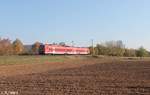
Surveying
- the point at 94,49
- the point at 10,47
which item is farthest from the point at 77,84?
the point at 94,49

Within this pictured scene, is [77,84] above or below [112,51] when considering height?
below

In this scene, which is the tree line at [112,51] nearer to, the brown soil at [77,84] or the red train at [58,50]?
the red train at [58,50]

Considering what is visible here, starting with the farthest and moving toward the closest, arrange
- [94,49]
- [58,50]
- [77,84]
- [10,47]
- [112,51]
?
[112,51] → [94,49] → [58,50] → [10,47] → [77,84]

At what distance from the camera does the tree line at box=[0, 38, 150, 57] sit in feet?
323

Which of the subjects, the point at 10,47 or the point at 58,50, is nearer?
the point at 10,47

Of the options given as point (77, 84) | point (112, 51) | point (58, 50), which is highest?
point (112, 51)

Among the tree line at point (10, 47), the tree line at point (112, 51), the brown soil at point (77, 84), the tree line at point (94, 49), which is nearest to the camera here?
the brown soil at point (77, 84)

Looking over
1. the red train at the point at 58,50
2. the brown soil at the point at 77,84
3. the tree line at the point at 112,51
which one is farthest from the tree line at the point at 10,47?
the brown soil at the point at 77,84

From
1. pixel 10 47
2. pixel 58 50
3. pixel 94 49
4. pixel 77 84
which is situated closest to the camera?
pixel 77 84

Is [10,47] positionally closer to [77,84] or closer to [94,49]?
[94,49]

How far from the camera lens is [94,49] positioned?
14138cm

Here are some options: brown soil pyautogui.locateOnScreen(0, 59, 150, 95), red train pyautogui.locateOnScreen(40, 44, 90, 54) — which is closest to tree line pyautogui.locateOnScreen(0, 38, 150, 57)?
red train pyautogui.locateOnScreen(40, 44, 90, 54)

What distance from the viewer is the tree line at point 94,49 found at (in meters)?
98.4

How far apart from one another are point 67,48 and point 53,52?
12096 millimetres
